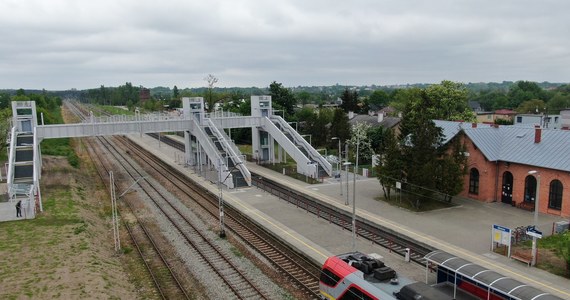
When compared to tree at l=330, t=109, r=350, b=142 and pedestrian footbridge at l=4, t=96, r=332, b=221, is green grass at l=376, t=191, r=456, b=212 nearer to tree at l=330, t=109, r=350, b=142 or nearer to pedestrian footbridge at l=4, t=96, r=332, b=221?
pedestrian footbridge at l=4, t=96, r=332, b=221

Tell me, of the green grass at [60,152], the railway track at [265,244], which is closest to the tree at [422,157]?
the railway track at [265,244]

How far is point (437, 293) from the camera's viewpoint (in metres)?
15.4

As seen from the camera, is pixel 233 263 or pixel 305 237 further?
pixel 305 237

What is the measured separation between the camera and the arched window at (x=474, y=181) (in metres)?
39.8

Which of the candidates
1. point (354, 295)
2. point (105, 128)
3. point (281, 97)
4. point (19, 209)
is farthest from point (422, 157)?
point (281, 97)

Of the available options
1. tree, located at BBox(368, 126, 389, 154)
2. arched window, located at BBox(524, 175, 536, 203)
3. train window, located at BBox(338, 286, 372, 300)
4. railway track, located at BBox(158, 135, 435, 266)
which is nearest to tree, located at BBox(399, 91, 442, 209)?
railway track, located at BBox(158, 135, 435, 266)

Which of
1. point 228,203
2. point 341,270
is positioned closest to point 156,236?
point 228,203

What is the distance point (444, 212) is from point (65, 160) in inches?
2087

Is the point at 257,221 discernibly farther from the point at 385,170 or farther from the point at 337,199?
the point at 385,170

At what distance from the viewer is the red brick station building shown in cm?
3422

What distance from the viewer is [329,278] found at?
19094mm

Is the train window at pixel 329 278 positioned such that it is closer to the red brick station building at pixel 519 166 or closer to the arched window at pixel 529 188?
the red brick station building at pixel 519 166

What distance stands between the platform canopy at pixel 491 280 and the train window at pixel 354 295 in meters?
4.47

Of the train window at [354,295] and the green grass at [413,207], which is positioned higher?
the train window at [354,295]
